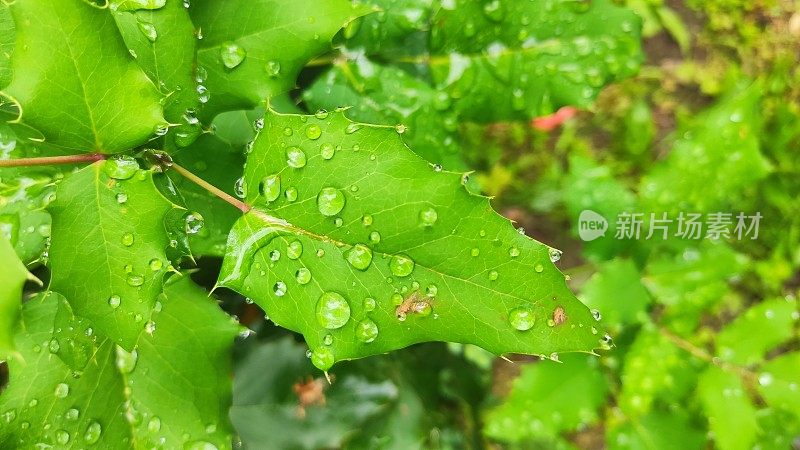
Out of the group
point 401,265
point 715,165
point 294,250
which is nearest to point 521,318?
point 401,265

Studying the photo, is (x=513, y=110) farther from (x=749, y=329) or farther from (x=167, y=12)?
(x=749, y=329)

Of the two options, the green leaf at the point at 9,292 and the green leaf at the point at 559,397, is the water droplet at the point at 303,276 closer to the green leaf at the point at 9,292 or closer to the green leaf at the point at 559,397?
the green leaf at the point at 9,292

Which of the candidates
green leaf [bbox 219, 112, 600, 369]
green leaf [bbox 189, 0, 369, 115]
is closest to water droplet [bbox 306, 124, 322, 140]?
green leaf [bbox 219, 112, 600, 369]

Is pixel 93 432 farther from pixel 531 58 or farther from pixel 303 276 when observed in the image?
pixel 531 58

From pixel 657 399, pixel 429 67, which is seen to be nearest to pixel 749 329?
pixel 657 399

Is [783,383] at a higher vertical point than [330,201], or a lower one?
lower

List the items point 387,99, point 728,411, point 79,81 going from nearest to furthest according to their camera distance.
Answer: point 79,81
point 387,99
point 728,411
